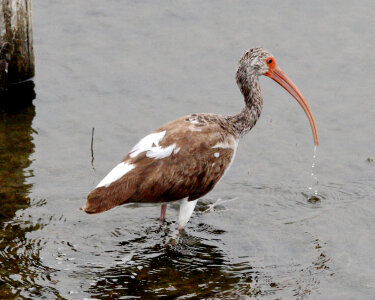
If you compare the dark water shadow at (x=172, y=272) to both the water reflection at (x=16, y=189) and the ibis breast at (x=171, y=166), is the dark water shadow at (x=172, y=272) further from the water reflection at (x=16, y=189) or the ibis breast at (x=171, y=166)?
the water reflection at (x=16, y=189)

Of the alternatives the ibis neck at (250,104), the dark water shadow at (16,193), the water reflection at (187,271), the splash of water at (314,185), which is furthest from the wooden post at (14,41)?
the splash of water at (314,185)

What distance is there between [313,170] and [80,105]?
145 inches

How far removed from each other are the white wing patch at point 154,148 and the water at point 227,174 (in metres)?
0.98

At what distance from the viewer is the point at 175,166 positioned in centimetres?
856

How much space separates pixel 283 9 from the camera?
14.8 metres

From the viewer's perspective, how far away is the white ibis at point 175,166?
834cm

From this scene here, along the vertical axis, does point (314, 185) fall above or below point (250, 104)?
below

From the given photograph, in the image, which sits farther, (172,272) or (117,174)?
(117,174)

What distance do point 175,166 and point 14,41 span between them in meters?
3.82

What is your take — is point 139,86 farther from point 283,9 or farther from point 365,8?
point 365,8

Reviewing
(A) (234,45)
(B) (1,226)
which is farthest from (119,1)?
(B) (1,226)

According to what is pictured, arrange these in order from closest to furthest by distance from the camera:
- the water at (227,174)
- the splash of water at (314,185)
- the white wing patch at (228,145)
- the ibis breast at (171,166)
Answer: the water at (227,174) → the ibis breast at (171,166) → the white wing patch at (228,145) → the splash of water at (314,185)

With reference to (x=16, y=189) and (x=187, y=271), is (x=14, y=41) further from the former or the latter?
(x=187, y=271)

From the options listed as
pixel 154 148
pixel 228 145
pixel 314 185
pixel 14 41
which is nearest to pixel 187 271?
pixel 154 148
